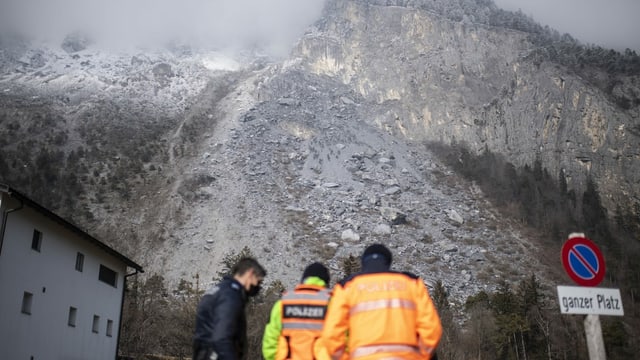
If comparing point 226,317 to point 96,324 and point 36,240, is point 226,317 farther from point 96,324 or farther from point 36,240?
point 96,324

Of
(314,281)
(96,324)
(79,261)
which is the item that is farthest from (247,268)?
(96,324)

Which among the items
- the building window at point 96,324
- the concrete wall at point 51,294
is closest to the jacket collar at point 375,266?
the concrete wall at point 51,294

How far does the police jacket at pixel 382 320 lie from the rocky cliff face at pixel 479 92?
66.0 meters

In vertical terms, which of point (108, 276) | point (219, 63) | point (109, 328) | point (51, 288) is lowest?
point (109, 328)

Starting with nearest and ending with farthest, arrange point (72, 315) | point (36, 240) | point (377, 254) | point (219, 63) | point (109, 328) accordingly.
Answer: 1. point (377, 254)
2. point (36, 240)
3. point (72, 315)
4. point (109, 328)
5. point (219, 63)

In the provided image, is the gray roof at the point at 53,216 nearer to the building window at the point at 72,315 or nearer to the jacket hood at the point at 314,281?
the building window at the point at 72,315

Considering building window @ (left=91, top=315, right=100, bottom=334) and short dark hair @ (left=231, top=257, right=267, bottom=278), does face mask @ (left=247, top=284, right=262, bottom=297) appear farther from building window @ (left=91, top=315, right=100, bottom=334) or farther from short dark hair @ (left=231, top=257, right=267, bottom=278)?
building window @ (left=91, top=315, right=100, bottom=334)

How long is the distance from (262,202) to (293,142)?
1389cm

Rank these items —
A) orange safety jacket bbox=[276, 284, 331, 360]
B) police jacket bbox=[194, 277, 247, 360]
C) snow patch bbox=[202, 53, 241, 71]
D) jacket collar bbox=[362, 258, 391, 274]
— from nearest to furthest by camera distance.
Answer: jacket collar bbox=[362, 258, 391, 274] → police jacket bbox=[194, 277, 247, 360] → orange safety jacket bbox=[276, 284, 331, 360] → snow patch bbox=[202, 53, 241, 71]

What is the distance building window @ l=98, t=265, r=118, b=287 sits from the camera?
74.4 feet

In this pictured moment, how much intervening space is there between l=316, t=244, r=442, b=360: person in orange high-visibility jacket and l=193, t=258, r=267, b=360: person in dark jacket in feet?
3.08

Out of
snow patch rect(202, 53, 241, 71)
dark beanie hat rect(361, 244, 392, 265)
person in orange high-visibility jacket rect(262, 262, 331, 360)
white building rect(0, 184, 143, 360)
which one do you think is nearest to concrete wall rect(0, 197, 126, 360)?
white building rect(0, 184, 143, 360)

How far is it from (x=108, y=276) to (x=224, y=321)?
20.2 m

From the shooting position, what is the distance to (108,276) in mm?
23266
